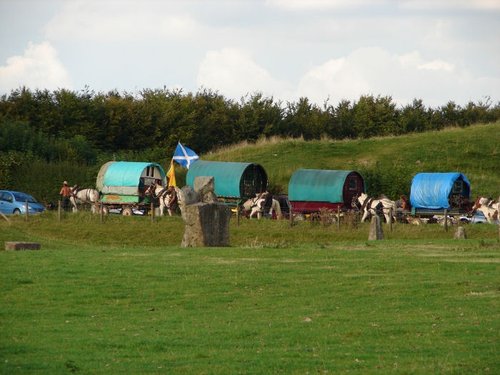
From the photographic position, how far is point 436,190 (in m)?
64.5

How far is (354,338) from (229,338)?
1.98m

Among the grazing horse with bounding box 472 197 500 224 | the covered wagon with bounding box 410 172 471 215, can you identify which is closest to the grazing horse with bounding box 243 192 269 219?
the covered wagon with bounding box 410 172 471 215

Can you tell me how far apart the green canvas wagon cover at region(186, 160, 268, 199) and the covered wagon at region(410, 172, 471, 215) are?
955cm

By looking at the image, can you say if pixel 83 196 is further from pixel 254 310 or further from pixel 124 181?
pixel 254 310

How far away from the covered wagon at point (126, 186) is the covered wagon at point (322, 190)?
A: 8.44m

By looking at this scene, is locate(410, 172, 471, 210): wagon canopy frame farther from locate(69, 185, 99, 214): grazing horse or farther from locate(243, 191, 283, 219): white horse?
locate(69, 185, 99, 214): grazing horse

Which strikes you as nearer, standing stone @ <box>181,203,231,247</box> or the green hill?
standing stone @ <box>181,203,231,247</box>

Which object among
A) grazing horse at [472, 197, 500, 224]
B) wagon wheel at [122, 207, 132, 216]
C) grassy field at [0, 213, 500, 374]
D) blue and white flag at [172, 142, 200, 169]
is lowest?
grassy field at [0, 213, 500, 374]

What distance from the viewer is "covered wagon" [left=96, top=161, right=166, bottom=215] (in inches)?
2633

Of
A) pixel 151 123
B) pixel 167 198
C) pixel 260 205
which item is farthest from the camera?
pixel 151 123

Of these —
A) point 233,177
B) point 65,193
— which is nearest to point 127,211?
point 65,193

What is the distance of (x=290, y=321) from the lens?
66.5 ft

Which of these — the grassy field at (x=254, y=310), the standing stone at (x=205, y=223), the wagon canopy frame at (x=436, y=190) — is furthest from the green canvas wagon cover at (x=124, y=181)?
the grassy field at (x=254, y=310)

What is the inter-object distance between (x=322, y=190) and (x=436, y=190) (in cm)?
627
